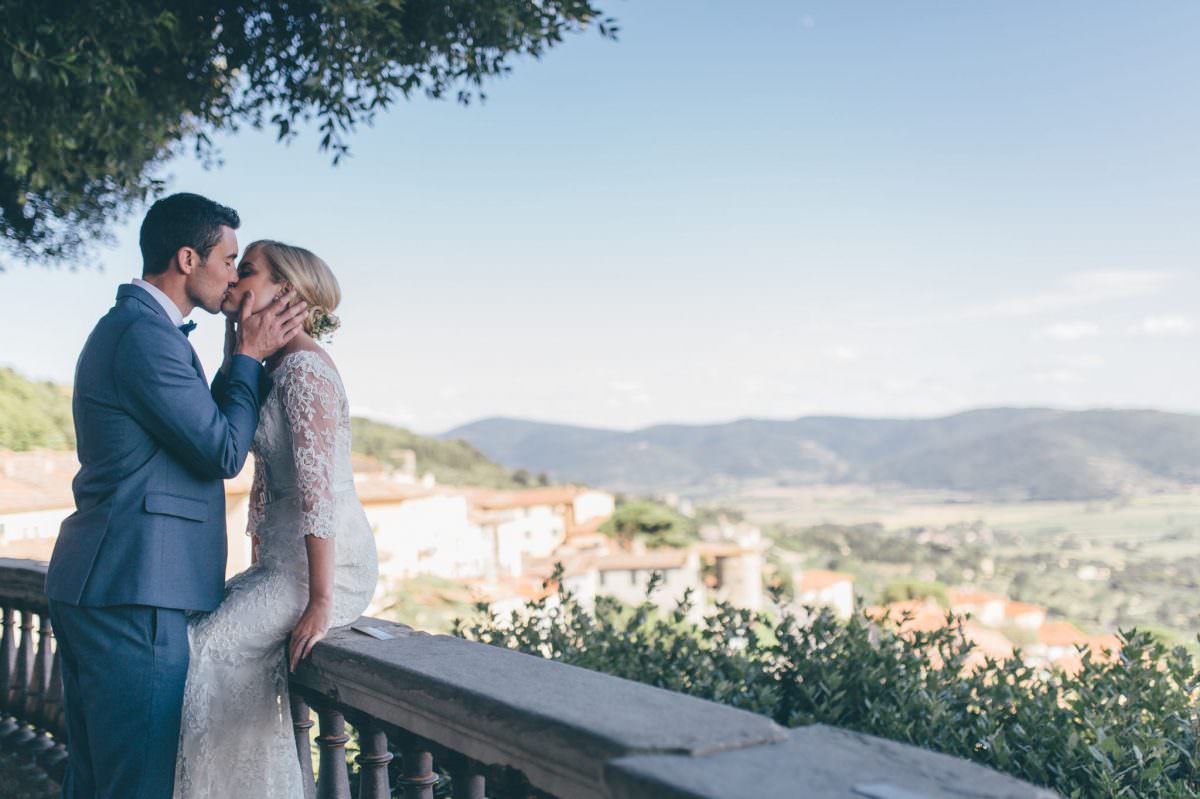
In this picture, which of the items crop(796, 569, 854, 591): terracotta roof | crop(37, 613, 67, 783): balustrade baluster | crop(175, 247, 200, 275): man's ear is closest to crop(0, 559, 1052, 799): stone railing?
crop(175, 247, 200, 275): man's ear

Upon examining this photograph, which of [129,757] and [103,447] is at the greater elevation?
[103,447]

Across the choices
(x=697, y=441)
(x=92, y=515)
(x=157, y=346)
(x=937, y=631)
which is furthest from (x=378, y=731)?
(x=697, y=441)

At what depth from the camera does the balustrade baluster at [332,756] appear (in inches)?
103

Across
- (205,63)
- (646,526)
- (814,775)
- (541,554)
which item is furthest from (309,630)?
(646,526)

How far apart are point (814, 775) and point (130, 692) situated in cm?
191

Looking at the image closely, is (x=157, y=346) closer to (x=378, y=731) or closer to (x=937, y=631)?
(x=378, y=731)

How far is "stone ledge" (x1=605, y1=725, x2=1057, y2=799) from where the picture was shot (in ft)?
4.50

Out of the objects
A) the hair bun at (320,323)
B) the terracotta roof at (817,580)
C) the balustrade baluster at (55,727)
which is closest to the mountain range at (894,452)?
the terracotta roof at (817,580)

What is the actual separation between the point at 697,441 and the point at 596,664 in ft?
501

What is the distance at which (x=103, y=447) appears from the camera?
2.59 m

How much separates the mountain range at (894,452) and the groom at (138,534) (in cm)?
10951

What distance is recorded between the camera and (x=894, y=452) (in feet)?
546

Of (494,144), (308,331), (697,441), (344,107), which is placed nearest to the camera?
(308,331)

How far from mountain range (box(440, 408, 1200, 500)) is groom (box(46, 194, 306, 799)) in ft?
359
